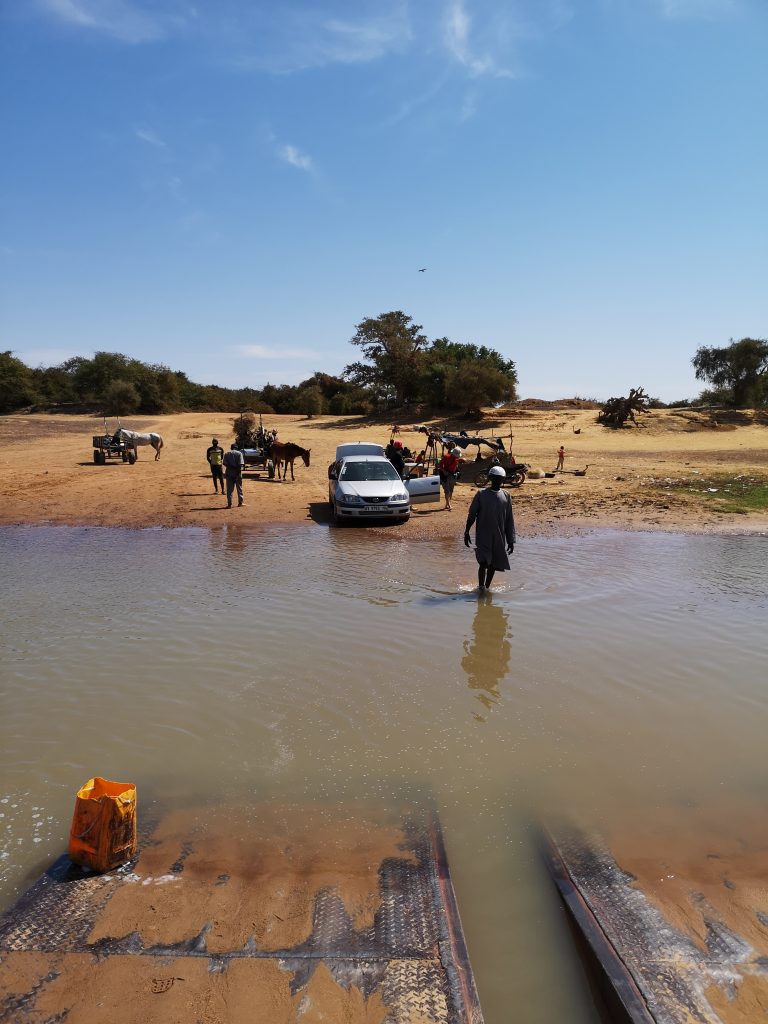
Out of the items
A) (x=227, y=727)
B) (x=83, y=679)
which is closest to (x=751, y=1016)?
(x=227, y=727)

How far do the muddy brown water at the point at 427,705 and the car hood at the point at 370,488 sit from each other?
4.71 m

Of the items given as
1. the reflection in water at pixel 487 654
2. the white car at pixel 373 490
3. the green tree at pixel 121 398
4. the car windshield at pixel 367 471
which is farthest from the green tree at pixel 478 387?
the reflection in water at pixel 487 654

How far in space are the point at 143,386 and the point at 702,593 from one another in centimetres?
4567

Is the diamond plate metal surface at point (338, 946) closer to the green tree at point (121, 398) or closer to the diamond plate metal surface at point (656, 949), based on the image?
the diamond plate metal surface at point (656, 949)

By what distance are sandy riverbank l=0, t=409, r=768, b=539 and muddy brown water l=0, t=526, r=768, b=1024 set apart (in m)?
5.11

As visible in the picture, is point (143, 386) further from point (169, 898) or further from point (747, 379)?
point (169, 898)

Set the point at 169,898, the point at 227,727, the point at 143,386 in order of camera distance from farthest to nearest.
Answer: the point at 143,386
the point at 227,727
the point at 169,898

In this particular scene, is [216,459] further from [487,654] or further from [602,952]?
[602,952]

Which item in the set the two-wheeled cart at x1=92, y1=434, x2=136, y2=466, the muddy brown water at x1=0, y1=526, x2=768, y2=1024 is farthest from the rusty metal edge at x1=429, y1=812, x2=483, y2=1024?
the two-wheeled cart at x1=92, y1=434, x2=136, y2=466

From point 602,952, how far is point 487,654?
4059mm

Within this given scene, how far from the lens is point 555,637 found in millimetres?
7598

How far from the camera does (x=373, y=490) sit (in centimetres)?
1531

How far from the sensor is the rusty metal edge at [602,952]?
9.08ft

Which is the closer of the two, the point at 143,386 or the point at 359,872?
the point at 359,872
